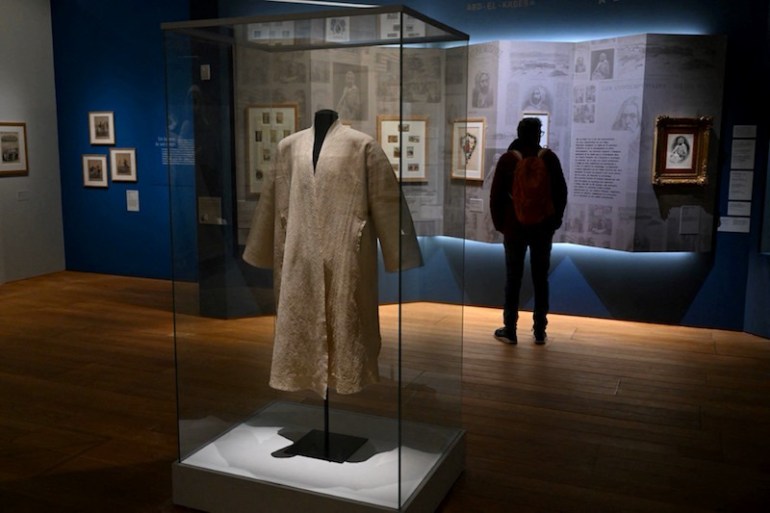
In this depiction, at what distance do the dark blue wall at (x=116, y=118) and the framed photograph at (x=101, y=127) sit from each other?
0.22ft

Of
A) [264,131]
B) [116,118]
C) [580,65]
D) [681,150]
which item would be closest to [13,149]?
[116,118]

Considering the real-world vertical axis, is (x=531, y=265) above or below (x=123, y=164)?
below

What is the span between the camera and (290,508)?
2969 millimetres

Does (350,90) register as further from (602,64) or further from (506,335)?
(602,64)

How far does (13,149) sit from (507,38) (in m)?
5.57

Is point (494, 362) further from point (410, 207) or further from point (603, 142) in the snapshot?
point (410, 207)

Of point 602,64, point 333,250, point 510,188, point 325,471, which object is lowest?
point 325,471

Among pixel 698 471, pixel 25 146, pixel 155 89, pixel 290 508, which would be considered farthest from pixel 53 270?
pixel 698 471

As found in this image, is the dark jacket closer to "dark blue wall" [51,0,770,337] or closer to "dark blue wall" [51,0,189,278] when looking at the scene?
"dark blue wall" [51,0,770,337]

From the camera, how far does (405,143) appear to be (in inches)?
105

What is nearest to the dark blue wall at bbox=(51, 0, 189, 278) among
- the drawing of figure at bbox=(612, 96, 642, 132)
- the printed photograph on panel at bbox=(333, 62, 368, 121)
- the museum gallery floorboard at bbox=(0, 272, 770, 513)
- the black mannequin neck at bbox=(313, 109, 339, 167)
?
the museum gallery floorboard at bbox=(0, 272, 770, 513)

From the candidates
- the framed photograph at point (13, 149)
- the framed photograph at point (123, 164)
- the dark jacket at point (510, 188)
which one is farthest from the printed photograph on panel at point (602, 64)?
the framed photograph at point (13, 149)

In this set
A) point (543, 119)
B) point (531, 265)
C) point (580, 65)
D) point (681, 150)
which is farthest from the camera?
point (543, 119)

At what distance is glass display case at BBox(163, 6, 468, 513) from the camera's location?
278cm
